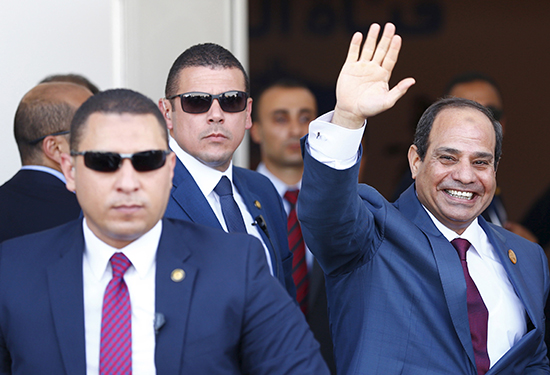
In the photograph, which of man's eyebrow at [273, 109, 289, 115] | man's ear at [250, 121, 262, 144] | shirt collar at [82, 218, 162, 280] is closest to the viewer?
shirt collar at [82, 218, 162, 280]

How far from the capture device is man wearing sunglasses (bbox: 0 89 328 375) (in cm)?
181

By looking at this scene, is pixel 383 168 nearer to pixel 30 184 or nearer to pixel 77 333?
pixel 30 184

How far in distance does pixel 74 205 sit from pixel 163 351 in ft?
4.22

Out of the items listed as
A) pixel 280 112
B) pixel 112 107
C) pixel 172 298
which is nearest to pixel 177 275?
pixel 172 298

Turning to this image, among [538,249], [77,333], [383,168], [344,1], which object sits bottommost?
[383,168]

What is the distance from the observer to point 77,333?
1816 millimetres

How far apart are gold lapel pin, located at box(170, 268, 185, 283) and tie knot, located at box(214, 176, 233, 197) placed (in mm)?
945

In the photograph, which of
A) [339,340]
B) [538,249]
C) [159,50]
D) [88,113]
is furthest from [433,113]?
[159,50]

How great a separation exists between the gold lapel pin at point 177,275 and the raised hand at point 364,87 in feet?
2.39

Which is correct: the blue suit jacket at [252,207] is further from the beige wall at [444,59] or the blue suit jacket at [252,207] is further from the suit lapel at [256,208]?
the beige wall at [444,59]

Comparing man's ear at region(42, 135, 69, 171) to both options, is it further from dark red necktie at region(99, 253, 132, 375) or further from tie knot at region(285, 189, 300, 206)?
tie knot at region(285, 189, 300, 206)

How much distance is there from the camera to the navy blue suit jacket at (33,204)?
2.78 meters

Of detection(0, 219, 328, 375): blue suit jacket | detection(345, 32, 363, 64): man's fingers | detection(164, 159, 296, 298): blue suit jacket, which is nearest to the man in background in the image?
detection(164, 159, 296, 298): blue suit jacket

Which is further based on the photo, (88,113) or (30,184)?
(30,184)
